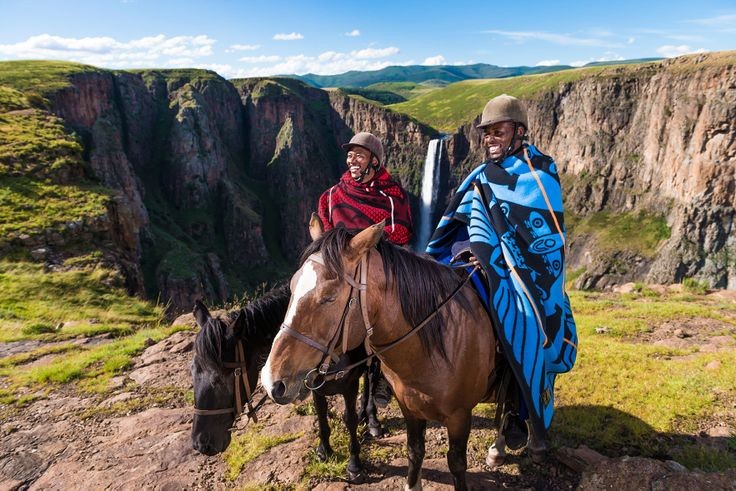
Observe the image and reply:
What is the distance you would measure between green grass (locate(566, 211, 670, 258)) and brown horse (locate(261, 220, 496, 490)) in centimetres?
7952

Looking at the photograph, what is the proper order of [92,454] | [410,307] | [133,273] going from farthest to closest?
[133,273] → [92,454] → [410,307]

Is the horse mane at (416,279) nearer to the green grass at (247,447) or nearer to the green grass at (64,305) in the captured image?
→ the green grass at (247,447)

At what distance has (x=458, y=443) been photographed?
13.1 feet

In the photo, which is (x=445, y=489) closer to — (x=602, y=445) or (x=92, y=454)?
(x=602, y=445)

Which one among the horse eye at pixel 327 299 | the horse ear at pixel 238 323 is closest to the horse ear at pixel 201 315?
the horse ear at pixel 238 323

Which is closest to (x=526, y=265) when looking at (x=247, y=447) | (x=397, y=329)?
(x=397, y=329)

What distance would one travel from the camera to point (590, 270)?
6950 cm

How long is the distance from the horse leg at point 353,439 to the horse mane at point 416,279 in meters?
2.08

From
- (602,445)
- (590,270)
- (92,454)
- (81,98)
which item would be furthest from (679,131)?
(81,98)

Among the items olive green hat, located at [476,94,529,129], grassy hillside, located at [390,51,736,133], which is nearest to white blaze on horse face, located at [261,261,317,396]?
olive green hat, located at [476,94,529,129]

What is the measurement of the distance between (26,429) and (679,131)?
87.7 m

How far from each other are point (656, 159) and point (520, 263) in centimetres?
8763

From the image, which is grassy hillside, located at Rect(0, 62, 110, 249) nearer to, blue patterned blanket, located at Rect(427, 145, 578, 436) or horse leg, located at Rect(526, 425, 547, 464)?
blue patterned blanket, located at Rect(427, 145, 578, 436)

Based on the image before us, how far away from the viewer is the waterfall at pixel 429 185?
3703 inches
